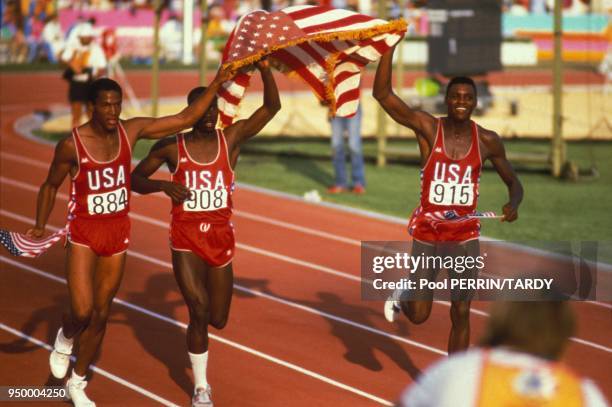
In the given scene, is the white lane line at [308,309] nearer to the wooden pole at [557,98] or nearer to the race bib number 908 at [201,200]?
the race bib number 908 at [201,200]

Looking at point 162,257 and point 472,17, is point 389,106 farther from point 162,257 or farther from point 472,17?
point 472,17

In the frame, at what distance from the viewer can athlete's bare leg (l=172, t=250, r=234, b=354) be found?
8.23 meters

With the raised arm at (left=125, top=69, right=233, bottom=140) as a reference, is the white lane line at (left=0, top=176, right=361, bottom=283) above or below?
below

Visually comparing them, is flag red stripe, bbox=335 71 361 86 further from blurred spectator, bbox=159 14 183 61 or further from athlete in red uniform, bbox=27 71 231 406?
blurred spectator, bbox=159 14 183 61

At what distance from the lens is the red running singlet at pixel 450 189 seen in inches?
335

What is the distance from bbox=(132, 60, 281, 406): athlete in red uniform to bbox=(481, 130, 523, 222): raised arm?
5.73 feet

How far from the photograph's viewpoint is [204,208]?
8305 millimetres

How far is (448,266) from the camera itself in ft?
27.8

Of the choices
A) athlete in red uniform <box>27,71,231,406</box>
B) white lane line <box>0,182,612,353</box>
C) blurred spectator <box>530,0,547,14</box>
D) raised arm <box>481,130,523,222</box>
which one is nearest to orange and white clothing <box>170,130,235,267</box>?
athlete in red uniform <box>27,71,231,406</box>

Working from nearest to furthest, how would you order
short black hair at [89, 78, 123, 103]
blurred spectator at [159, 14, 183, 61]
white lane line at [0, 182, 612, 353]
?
short black hair at [89, 78, 123, 103] < white lane line at [0, 182, 612, 353] < blurred spectator at [159, 14, 183, 61]

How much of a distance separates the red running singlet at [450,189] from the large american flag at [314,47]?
93 centimetres

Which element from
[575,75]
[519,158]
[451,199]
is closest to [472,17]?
[519,158]

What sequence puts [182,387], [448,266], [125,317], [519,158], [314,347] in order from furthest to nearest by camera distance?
[519,158]
[125,317]
[314,347]
[182,387]
[448,266]

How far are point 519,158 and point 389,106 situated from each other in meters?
11.4
